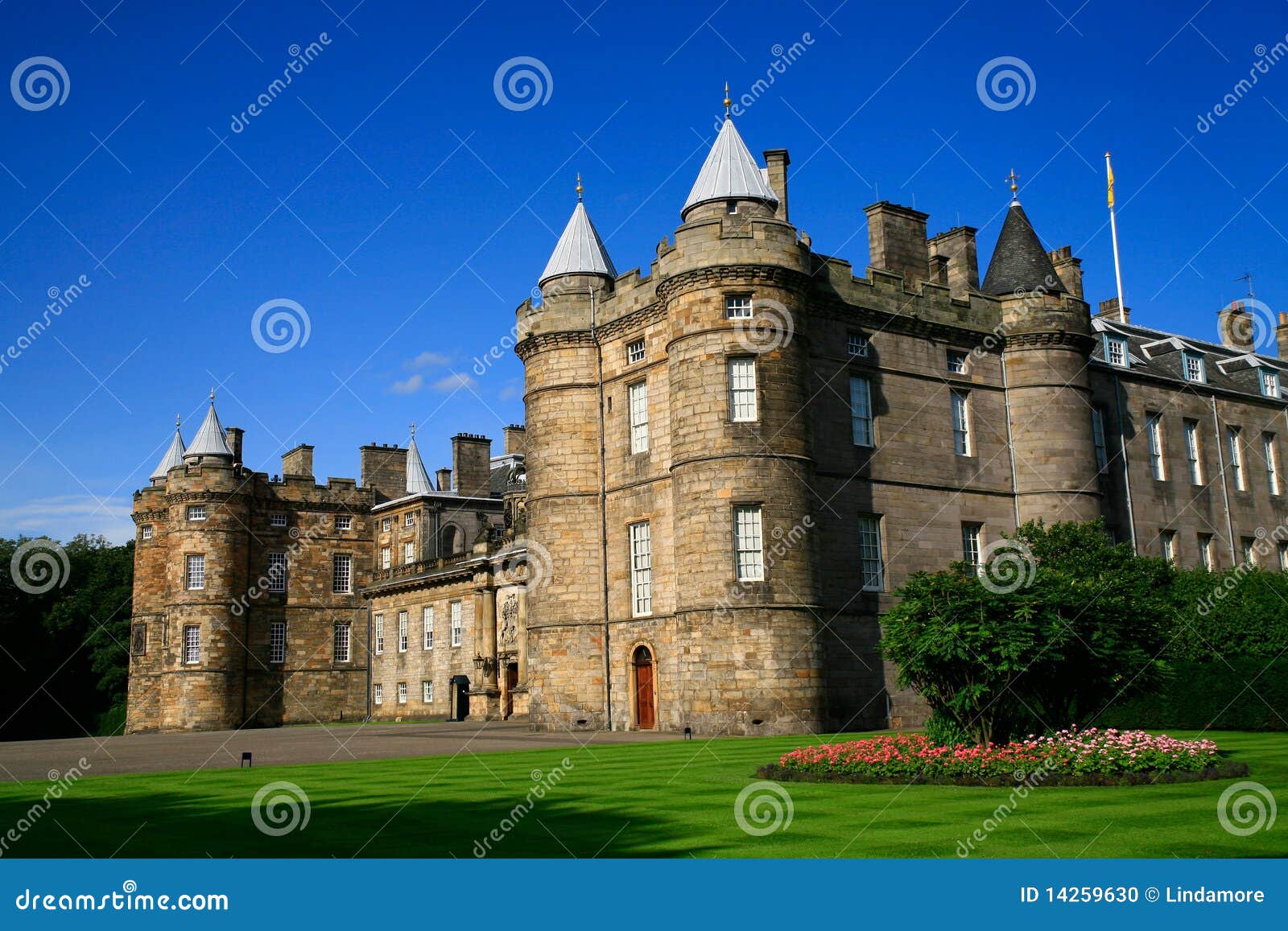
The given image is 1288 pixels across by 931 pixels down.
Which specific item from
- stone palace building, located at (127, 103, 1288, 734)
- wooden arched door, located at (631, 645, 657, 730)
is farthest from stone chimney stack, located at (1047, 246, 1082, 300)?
wooden arched door, located at (631, 645, 657, 730)

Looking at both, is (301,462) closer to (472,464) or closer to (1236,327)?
(472,464)

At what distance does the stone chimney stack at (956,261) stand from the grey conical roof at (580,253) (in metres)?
11.2

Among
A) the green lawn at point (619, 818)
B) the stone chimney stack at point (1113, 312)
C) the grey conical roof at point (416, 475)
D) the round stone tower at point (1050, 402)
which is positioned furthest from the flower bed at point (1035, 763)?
the grey conical roof at point (416, 475)

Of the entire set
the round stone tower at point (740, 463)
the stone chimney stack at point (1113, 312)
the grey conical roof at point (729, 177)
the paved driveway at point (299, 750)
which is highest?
the stone chimney stack at point (1113, 312)

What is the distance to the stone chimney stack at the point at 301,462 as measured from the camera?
205ft

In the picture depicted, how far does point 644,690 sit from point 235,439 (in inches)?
1339

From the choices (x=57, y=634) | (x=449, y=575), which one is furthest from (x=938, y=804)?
(x=57, y=634)

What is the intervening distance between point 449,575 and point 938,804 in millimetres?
40461

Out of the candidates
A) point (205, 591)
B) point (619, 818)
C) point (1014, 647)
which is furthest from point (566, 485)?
point (205, 591)

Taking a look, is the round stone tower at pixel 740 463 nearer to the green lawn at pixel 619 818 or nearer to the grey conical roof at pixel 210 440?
the green lawn at pixel 619 818

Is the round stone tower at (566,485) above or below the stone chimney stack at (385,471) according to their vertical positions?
below

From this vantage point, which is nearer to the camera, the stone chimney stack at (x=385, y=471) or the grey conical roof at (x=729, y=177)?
the grey conical roof at (x=729, y=177)

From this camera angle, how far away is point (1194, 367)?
45500 millimetres

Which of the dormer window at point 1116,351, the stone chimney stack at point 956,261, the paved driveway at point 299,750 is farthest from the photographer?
the dormer window at point 1116,351
